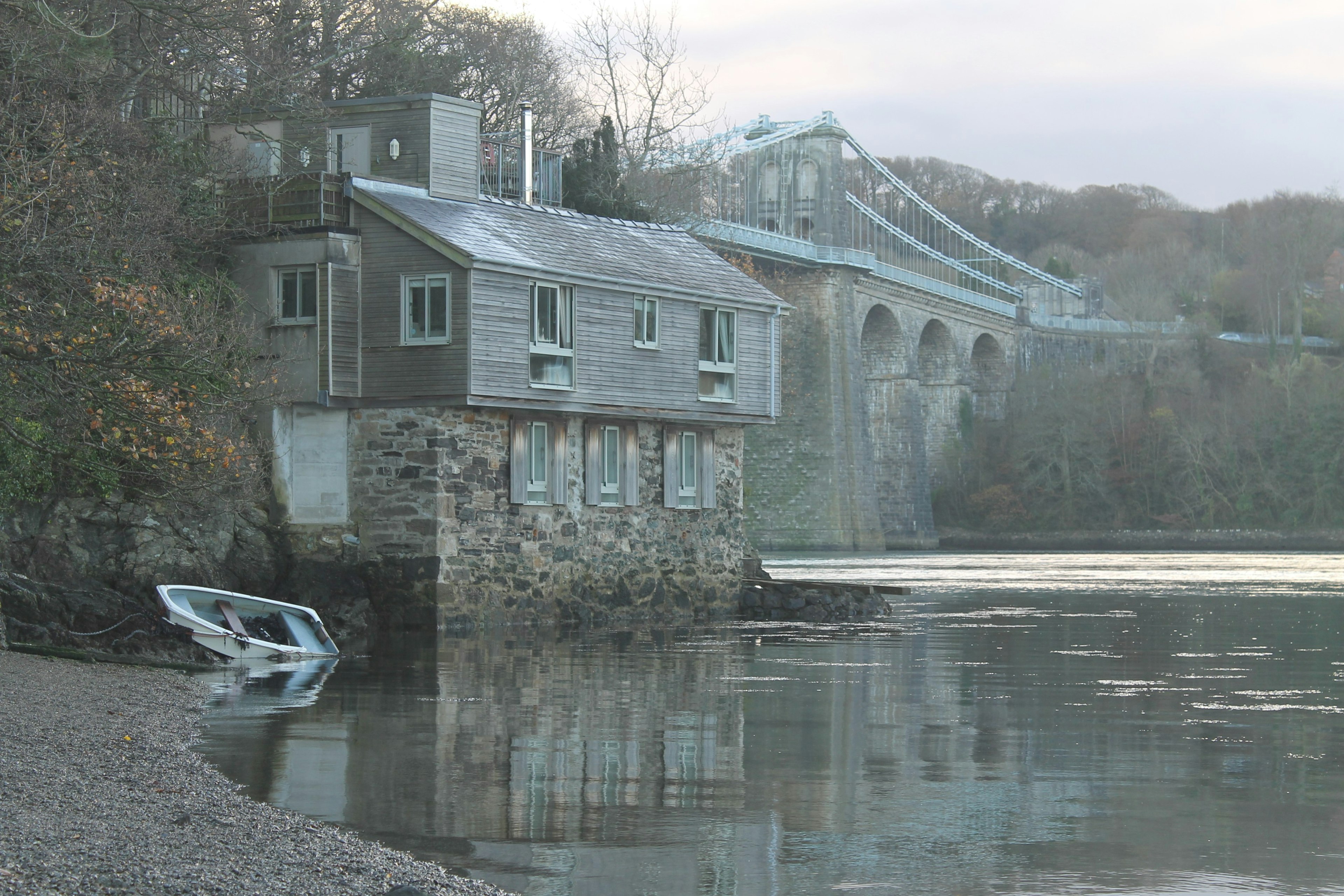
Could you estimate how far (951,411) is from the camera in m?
88.9

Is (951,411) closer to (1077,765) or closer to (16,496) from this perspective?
(16,496)

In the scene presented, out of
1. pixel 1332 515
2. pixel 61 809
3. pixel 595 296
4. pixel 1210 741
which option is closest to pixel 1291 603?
pixel 595 296

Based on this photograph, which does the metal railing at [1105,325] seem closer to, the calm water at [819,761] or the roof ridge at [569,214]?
the roof ridge at [569,214]

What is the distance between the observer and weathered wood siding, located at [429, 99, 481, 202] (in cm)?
2598

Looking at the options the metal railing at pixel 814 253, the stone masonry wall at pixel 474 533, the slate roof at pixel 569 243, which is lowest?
the stone masonry wall at pixel 474 533

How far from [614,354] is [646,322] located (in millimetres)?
1031

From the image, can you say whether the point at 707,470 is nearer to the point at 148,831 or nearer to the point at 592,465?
the point at 592,465

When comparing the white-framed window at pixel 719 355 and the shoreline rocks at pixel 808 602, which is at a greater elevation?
the white-framed window at pixel 719 355

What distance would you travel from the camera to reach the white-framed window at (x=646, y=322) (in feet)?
86.9

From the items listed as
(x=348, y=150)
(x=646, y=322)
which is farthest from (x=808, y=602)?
(x=348, y=150)

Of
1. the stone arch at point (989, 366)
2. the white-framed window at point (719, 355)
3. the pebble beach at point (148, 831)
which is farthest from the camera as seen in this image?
the stone arch at point (989, 366)

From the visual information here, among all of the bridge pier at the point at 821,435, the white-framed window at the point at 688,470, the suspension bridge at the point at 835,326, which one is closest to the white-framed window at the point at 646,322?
the white-framed window at the point at 688,470

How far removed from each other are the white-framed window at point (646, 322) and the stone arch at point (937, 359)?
61.5 meters

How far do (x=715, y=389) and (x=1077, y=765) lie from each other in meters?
17.2
